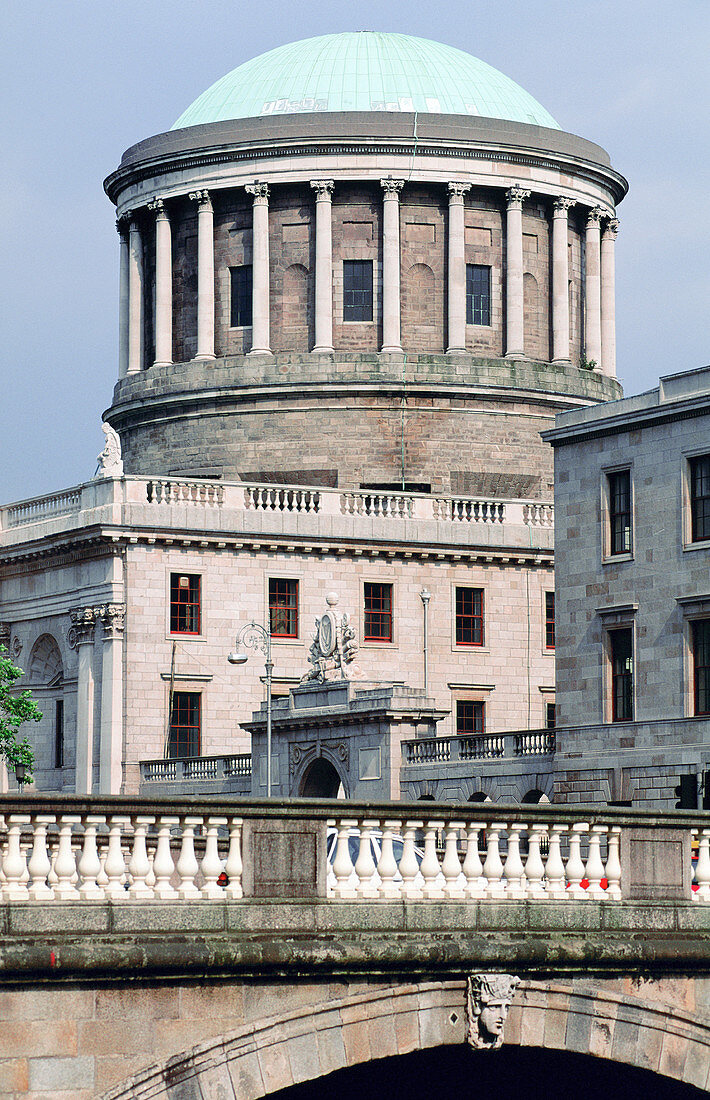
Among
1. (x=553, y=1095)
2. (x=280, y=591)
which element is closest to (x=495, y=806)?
(x=553, y=1095)

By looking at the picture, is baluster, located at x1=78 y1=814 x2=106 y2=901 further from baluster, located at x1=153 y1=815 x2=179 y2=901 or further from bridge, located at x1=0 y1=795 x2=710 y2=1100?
baluster, located at x1=153 y1=815 x2=179 y2=901

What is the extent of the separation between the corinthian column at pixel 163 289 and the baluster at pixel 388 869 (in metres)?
68.9

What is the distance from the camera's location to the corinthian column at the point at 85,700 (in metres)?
71.9

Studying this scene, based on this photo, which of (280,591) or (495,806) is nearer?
(495,806)

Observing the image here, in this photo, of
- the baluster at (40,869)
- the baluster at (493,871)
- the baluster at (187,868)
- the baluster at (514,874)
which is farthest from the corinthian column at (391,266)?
the baluster at (40,869)

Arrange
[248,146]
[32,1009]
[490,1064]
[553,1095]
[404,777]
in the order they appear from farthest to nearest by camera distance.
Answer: [248,146] < [404,777] < [553,1095] < [490,1064] < [32,1009]

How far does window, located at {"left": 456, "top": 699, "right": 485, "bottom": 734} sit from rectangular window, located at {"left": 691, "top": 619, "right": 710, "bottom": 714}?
67.9 ft

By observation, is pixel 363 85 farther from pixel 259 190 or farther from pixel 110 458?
pixel 110 458

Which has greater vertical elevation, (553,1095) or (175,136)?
(175,136)

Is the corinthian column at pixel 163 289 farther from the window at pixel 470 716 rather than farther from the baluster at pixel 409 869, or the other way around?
the baluster at pixel 409 869

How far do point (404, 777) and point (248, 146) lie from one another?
33.1 metres

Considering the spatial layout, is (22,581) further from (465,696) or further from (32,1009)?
(32,1009)

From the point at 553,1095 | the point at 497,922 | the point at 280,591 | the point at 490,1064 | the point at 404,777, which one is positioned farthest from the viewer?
the point at 280,591

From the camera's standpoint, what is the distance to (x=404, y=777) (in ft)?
206
